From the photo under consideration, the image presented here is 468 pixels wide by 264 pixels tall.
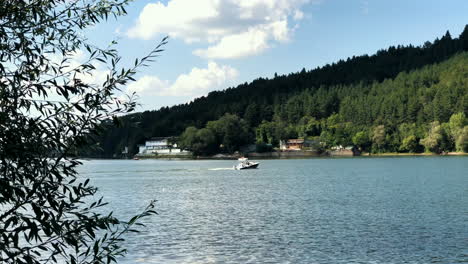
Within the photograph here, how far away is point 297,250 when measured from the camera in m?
26.9

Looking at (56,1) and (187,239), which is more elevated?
(56,1)

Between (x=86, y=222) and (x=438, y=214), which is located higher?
(x=86, y=222)

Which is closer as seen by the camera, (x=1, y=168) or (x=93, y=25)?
(x=1, y=168)

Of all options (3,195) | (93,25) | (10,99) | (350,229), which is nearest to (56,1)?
(93,25)

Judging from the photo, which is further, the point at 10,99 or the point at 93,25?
the point at 93,25

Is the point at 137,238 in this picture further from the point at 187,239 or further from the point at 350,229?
the point at 350,229

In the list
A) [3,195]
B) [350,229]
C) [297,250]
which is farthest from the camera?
[350,229]

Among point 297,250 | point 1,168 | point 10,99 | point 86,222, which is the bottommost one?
point 297,250

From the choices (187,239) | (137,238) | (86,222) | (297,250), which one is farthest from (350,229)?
(86,222)

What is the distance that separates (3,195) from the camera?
308 inches

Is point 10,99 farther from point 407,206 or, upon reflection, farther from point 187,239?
point 407,206

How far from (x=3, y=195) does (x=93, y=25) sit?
2.98 m

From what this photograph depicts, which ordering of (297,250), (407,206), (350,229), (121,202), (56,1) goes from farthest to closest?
(121,202), (407,206), (350,229), (297,250), (56,1)

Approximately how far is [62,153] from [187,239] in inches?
910
